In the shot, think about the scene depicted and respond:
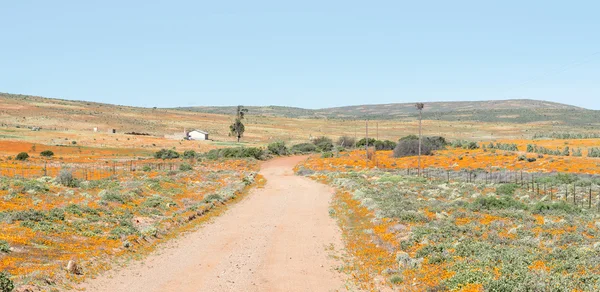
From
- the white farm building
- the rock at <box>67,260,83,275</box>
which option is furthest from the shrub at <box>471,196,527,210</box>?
the white farm building

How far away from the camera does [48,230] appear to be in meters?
18.2

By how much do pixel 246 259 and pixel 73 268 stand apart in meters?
5.25

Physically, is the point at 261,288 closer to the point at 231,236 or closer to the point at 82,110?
the point at 231,236

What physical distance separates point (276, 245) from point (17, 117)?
501 feet

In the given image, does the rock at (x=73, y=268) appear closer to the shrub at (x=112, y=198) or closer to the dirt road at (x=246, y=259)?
the dirt road at (x=246, y=259)

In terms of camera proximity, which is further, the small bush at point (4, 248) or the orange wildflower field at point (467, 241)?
the small bush at point (4, 248)

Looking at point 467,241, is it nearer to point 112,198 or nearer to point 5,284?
point 5,284

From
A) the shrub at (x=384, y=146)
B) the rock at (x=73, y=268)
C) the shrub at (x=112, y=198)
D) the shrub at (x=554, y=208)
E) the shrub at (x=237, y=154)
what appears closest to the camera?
the rock at (x=73, y=268)

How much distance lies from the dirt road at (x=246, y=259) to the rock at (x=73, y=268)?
63 cm

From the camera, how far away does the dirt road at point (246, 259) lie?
1348 centimetres

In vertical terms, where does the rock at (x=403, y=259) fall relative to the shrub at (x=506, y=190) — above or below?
above

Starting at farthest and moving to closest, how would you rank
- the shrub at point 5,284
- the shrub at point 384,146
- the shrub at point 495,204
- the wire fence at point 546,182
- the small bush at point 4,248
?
the shrub at point 384,146 → the wire fence at point 546,182 → the shrub at point 495,204 → the small bush at point 4,248 → the shrub at point 5,284

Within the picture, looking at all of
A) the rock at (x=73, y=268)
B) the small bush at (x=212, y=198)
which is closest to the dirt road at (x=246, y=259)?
the rock at (x=73, y=268)

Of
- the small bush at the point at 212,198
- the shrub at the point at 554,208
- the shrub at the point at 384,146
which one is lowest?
the shrub at the point at 384,146
